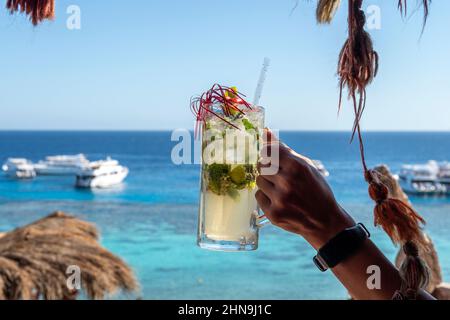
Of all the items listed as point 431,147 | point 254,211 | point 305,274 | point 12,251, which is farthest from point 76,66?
point 254,211

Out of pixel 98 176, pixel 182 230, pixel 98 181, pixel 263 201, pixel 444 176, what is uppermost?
pixel 263 201

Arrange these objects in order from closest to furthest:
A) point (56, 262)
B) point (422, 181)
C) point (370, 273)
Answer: point (370, 273)
point (56, 262)
point (422, 181)

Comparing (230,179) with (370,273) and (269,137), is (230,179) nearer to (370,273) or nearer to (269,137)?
(269,137)

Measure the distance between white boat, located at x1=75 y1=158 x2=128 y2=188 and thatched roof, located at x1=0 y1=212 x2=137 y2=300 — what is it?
3036 cm

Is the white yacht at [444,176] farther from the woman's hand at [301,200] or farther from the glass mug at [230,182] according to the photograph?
the woman's hand at [301,200]

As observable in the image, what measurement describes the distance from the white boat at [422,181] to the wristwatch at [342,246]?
3459cm

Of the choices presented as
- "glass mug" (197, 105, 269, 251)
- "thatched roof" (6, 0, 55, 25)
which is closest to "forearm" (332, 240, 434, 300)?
"glass mug" (197, 105, 269, 251)

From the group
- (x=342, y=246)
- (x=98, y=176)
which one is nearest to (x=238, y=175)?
(x=342, y=246)

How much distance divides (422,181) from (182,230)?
55.0ft

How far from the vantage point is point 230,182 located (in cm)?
144

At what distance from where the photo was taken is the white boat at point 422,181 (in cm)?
3425

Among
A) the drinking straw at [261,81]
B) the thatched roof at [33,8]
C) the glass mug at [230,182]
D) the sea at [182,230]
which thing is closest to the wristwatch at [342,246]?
the glass mug at [230,182]

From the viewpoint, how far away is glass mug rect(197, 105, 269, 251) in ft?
4.64

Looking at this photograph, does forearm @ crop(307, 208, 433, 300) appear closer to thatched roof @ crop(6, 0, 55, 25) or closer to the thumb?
the thumb
